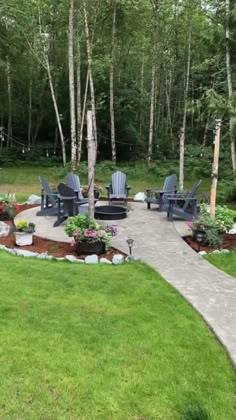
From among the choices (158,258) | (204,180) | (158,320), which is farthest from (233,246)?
(204,180)

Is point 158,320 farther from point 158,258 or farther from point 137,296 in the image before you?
point 158,258

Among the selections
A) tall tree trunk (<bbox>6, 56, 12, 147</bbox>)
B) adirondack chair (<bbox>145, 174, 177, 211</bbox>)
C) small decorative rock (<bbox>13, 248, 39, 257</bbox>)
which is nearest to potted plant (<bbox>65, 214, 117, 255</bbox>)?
small decorative rock (<bbox>13, 248, 39, 257</bbox>)

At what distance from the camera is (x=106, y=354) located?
3.09 metres

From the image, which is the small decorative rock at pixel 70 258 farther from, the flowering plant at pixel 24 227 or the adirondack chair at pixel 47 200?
the adirondack chair at pixel 47 200

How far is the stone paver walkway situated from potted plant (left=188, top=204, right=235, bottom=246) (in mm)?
264

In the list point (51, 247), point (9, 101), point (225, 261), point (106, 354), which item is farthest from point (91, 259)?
point (9, 101)

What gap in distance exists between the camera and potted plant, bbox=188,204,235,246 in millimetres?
5973

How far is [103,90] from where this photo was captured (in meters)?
18.5

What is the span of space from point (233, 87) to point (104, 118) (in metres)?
8.66

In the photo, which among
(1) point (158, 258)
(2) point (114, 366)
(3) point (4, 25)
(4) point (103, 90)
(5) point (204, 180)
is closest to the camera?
(2) point (114, 366)

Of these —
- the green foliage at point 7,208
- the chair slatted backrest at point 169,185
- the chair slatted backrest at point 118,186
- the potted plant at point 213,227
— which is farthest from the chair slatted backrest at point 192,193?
the green foliage at point 7,208

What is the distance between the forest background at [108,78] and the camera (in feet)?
47.9

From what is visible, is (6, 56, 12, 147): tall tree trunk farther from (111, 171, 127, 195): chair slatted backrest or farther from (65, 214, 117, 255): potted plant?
(65, 214, 117, 255): potted plant

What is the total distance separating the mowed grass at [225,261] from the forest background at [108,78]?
5.72 m
